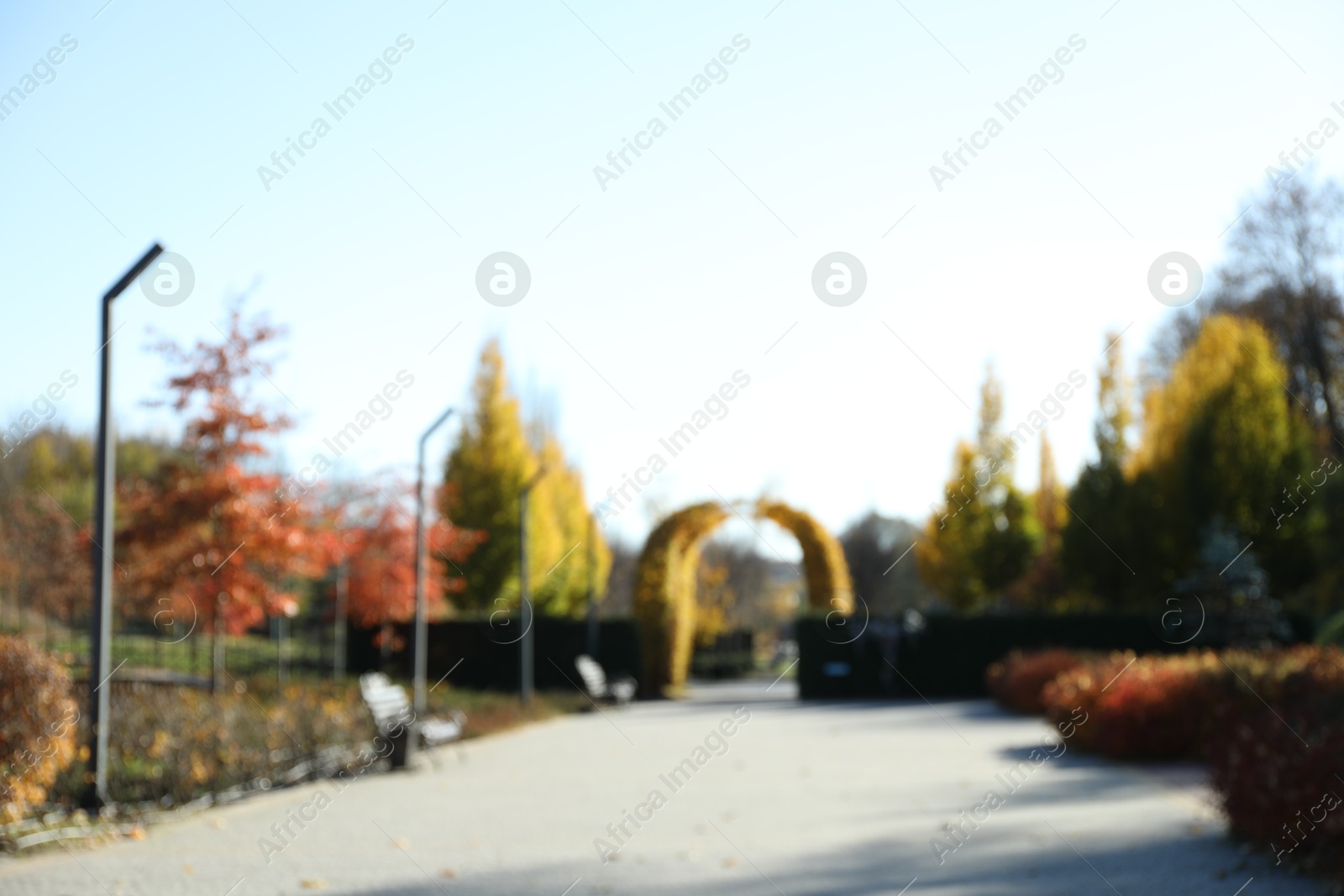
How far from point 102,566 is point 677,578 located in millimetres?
23095

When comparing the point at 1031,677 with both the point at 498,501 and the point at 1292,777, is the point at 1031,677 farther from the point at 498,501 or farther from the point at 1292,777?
the point at 498,501

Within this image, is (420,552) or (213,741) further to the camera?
(420,552)

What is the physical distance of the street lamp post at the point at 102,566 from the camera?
9.12 m

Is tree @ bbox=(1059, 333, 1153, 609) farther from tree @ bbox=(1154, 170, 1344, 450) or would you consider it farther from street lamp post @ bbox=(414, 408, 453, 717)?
street lamp post @ bbox=(414, 408, 453, 717)

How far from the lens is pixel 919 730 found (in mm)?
19016

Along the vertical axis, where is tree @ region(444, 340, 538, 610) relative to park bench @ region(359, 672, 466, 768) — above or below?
above

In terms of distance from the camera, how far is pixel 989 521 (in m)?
44.2

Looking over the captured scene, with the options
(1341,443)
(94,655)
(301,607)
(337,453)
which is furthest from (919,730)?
(301,607)

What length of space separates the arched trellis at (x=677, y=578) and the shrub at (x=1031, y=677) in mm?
8480

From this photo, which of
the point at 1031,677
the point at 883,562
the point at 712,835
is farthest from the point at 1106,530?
the point at 712,835

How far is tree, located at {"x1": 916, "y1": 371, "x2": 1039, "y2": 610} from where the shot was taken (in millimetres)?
43906

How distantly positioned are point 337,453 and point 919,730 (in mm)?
9899

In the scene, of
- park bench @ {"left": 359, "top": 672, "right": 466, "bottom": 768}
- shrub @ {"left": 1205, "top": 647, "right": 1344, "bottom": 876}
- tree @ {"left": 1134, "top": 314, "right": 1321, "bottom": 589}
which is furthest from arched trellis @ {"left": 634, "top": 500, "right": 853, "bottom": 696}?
shrub @ {"left": 1205, "top": 647, "right": 1344, "bottom": 876}

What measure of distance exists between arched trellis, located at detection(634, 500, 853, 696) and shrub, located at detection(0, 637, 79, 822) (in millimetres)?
23527
